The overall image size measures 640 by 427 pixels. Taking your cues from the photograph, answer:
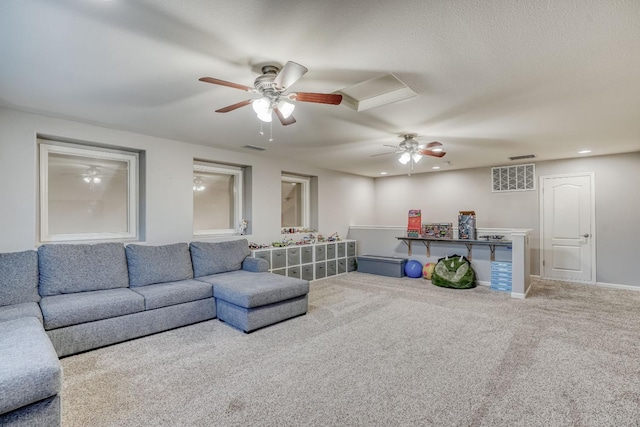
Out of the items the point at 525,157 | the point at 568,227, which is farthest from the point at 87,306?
the point at 568,227

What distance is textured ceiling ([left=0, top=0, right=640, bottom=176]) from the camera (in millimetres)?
1664

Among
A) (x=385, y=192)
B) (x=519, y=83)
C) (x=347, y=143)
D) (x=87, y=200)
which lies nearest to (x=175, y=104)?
(x=87, y=200)

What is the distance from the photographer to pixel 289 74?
200 centimetres

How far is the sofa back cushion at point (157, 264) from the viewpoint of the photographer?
360 cm

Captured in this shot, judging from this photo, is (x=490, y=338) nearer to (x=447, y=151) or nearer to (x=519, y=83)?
(x=519, y=83)

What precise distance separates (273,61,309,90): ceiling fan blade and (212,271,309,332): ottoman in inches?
83.6

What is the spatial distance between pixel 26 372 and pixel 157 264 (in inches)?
87.7

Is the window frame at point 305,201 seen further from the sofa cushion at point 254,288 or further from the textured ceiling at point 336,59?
the textured ceiling at point 336,59

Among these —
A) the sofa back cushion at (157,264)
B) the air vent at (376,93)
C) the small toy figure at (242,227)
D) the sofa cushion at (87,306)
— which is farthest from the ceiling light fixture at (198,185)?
the air vent at (376,93)

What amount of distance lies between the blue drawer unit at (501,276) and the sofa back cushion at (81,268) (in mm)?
5313

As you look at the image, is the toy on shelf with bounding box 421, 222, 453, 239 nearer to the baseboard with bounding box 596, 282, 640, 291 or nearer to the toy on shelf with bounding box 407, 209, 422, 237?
the toy on shelf with bounding box 407, 209, 422, 237

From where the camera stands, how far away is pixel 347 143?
454cm

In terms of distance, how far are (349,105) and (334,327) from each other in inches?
93.1

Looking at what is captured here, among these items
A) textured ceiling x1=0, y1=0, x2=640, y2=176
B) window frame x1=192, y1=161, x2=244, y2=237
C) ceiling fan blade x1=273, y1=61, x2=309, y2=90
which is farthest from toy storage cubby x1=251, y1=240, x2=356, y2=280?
ceiling fan blade x1=273, y1=61, x2=309, y2=90
